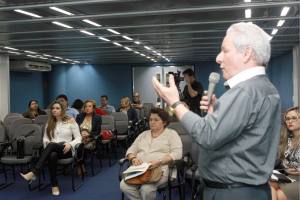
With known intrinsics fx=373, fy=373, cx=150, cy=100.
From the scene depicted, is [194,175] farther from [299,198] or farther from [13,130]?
[13,130]

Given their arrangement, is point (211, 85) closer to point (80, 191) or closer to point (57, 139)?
point (80, 191)

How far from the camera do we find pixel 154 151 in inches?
155

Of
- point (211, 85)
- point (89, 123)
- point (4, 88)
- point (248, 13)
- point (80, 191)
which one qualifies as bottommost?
point (80, 191)

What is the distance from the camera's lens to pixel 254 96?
1.22m

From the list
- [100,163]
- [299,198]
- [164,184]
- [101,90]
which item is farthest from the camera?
[101,90]

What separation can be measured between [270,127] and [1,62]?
10.3 metres

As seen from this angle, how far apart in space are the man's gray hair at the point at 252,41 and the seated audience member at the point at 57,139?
3.86 meters

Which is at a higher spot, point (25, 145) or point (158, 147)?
point (158, 147)

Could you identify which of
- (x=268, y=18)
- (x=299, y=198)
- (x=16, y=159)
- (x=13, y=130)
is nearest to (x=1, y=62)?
(x=13, y=130)

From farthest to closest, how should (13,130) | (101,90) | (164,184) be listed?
(101,90)
(13,130)
(164,184)

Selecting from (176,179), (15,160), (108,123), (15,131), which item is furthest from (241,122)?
(108,123)

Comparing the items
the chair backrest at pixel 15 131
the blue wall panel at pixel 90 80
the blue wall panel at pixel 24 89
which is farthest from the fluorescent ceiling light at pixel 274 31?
the blue wall panel at pixel 24 89

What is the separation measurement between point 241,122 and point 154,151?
2807 millimetres

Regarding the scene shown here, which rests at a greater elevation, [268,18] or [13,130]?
[268,18]
